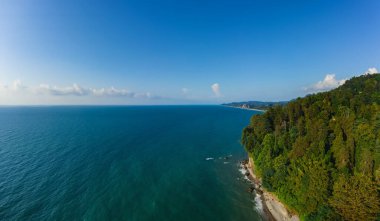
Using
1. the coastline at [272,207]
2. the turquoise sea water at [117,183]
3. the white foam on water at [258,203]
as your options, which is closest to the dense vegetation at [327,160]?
the coastline at [272,207]

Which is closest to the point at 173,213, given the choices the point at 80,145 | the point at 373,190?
the point at 373,190

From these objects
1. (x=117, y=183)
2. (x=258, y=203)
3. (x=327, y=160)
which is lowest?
(x=258, y=203)

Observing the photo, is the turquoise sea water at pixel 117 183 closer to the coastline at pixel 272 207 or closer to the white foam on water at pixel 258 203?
the white foam on water at pixel 258 203

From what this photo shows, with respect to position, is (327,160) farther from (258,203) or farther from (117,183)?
(117,183)

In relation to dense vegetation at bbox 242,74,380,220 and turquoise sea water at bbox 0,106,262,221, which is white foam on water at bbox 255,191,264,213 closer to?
turquoise sea water at bbox 0,106,262,221

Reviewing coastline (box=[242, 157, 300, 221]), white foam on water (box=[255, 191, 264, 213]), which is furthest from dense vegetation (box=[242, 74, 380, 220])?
white foam on water (box=[255, 191, 264, 213])

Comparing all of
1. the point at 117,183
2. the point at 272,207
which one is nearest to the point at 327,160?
the point at 272,207

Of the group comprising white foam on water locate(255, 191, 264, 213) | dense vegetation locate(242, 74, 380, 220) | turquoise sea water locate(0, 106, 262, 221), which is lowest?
white foam on water locate(255, 191, 264, 213)

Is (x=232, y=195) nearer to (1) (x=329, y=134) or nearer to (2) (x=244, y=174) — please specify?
(2) (x=244, y=174)
